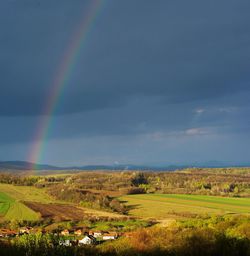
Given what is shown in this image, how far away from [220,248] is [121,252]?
3.67 metres

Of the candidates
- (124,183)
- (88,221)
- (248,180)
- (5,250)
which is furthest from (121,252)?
(248,180)

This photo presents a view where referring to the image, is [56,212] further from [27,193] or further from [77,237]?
[77,237]

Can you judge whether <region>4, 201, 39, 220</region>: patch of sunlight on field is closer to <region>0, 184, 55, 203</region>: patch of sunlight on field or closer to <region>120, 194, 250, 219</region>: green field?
<region>0, 184, 55, 203</region>: patch of sunlight on field

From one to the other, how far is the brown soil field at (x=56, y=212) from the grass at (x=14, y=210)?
1.16 metres

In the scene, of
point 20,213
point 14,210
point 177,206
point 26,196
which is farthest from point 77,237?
point 26,196

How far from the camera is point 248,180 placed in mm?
96750

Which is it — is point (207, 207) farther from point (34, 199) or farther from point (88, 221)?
point (34, 199)

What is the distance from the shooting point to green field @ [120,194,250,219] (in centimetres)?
5575

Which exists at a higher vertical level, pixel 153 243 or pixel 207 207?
pixel 153 243

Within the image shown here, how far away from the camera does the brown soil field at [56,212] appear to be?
50.6 metres

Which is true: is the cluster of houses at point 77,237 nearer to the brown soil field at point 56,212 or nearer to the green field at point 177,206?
the brown soil field at point 56,212

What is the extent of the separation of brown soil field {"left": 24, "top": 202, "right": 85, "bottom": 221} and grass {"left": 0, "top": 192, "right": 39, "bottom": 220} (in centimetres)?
116

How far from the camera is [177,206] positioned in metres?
63.2

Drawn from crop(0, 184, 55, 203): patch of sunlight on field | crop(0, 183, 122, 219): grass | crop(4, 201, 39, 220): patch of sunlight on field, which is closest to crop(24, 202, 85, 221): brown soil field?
crop(4, 201, 39, 220): patch of sunlight on field
